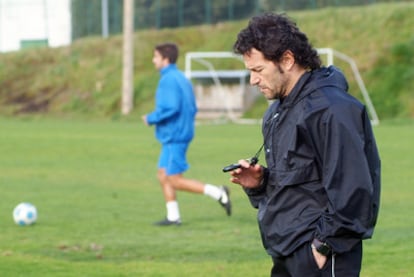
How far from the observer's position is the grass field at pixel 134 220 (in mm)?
9031

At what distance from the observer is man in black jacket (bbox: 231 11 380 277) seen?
4.42m

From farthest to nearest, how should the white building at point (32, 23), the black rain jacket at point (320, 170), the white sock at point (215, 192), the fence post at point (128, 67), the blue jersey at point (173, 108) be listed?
the white building at point (32, 23) → the fence post at point (128, 67) → the white sock at point (215, 192) → the blue jersey at point (173, 108) → the black rain jacket at point (320, 170)

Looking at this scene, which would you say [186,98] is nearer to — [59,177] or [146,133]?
[59,177]

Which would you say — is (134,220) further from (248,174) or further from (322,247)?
(322,247)

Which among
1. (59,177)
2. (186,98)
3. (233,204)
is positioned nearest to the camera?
(186,98)

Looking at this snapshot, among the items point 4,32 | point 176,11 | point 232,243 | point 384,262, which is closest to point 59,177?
point 232,243

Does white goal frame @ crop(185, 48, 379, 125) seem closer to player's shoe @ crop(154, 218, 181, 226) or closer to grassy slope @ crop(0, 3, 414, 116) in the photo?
grassy slope @ crop(0, 3, 414, 116)

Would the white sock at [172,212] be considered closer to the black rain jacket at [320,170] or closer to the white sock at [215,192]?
the white sock at [215,192]

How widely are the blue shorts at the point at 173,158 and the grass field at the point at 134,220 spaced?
0.67 meters

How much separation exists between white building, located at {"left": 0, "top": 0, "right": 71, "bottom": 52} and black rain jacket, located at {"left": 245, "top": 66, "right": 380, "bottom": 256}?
5682 cm

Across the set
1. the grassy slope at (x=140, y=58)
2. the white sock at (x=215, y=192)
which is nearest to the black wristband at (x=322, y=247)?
the white sock at (x=215, y=192)

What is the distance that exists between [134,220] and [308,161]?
26.1ft

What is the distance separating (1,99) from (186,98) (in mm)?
39975

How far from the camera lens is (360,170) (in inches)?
174
